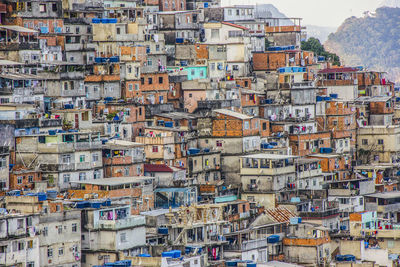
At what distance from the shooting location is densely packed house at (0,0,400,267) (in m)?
69.6

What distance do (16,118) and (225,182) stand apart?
635 inches

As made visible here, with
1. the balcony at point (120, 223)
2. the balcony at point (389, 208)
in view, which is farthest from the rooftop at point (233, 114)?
the balcony at point (120, 223)

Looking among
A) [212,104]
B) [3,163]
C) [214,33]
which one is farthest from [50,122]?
[214,33]

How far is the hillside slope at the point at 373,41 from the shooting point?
188 metres

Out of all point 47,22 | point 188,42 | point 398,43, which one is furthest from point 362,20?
point 47,22

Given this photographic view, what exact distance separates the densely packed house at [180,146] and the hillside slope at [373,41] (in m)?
77.8

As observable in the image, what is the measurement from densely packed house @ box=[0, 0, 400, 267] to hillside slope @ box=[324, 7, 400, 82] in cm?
7775

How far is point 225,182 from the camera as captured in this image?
282ft

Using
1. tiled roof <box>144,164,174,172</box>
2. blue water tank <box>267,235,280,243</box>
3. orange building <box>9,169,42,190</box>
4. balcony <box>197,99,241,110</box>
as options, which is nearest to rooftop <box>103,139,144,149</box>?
tiled roof <box>144,164,174,172</box>

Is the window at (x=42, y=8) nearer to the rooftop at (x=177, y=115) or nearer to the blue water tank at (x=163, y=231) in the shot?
the rooftop at (x=177, y=115)

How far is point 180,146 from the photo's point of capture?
275 feet

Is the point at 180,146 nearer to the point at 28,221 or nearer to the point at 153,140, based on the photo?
the point at 153,140

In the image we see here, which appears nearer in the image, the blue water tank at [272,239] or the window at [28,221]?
the window at [28,221]

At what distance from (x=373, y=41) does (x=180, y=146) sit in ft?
374
